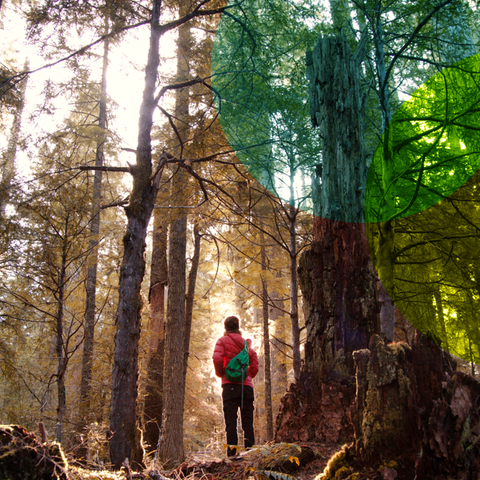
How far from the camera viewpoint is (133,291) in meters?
4.06

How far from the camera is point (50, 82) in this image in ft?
20.4

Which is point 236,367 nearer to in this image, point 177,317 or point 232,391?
point 232,391

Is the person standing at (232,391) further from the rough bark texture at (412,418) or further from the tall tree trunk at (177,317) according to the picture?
the rough bark texture at (412,418)

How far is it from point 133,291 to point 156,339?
532 cm

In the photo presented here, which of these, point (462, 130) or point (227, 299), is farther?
point (227, 299)

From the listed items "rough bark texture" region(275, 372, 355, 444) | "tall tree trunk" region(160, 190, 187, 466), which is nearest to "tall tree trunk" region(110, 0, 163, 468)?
"rough bark texture" region(275, 372, 355, 444)

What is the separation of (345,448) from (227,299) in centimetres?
1369

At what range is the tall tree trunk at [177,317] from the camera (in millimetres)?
6410

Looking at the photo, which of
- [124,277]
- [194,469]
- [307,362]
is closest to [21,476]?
[194,469]

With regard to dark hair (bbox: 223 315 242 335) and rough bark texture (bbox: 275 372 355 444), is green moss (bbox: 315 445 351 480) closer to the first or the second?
rough bark texture (bbox: 275 372 355 444)

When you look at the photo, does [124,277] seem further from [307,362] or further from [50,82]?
[50,82]

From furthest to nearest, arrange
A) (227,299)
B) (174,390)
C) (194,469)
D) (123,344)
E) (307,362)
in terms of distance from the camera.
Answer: (227,299) < (174,390) < (123,344) < (307,362) < (194,469)

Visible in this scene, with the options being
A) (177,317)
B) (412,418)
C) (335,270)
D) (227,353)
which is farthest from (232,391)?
(177,317)

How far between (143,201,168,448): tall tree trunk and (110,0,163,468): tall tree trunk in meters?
3.60
